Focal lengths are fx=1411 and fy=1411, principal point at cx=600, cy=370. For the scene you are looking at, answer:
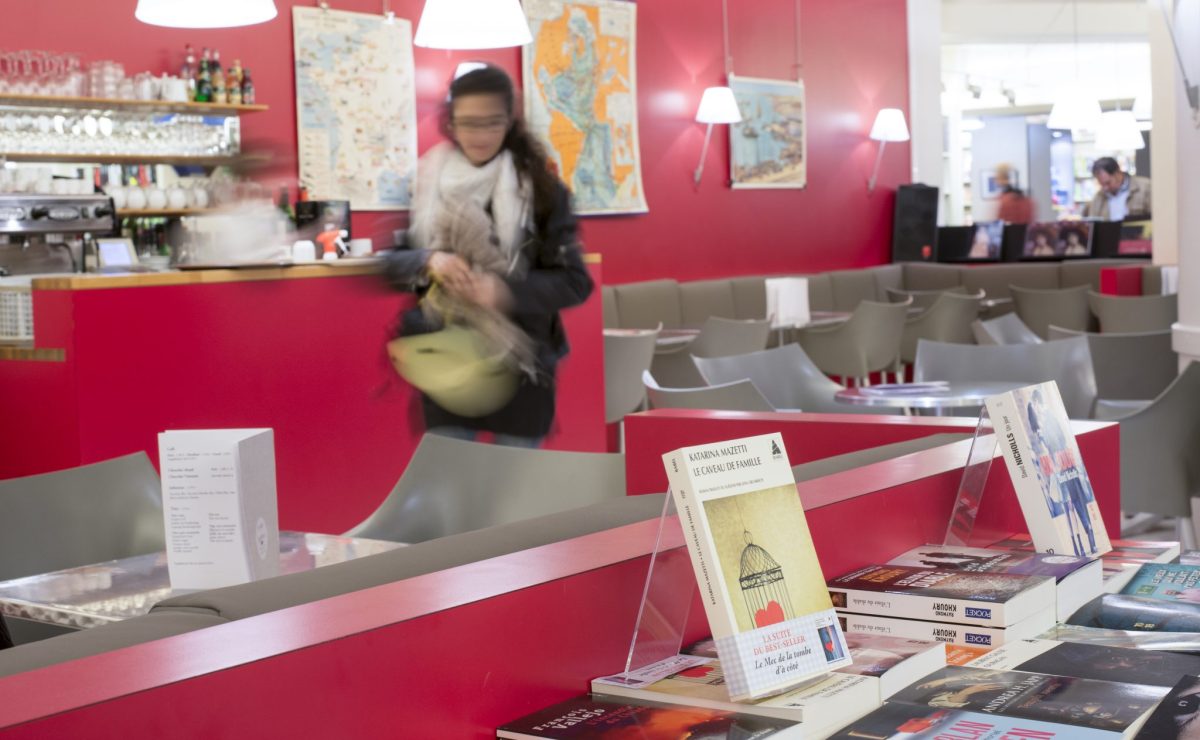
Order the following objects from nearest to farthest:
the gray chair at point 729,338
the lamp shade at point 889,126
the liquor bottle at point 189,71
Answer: the liquor bottle at point 189,71 → the gray chair at point 729,338 → the lamp shade at point 889,126

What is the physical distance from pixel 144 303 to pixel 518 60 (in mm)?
4899

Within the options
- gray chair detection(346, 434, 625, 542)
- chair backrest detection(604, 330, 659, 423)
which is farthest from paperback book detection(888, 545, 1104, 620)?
chair backrest detection(604, 330, 659, 423)

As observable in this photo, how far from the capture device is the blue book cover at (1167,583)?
183 centimetres

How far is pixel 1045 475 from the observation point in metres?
2.00

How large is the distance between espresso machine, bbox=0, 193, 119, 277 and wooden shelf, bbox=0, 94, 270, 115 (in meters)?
0.46

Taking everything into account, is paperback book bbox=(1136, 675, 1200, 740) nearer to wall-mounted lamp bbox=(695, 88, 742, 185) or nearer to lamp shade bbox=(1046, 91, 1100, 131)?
wall-mounted lamp bbox=(695, 88, 742, 185)

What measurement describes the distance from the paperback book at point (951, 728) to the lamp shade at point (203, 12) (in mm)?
3534

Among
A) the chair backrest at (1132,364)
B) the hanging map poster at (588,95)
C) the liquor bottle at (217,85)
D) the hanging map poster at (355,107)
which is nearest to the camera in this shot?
the chair backrest at (1132,364)

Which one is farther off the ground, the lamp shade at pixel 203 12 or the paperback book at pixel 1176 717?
the lamp shade at pixel 203 12

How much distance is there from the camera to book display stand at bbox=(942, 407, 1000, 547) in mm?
2086

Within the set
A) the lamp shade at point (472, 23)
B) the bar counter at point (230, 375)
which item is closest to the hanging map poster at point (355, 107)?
the bar counter at point (230, 375)

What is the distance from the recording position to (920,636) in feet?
5.34

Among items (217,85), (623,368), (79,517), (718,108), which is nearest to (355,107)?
(217,85)

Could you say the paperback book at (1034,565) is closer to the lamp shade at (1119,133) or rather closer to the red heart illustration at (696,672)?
the red heart illustration at (696,672)
